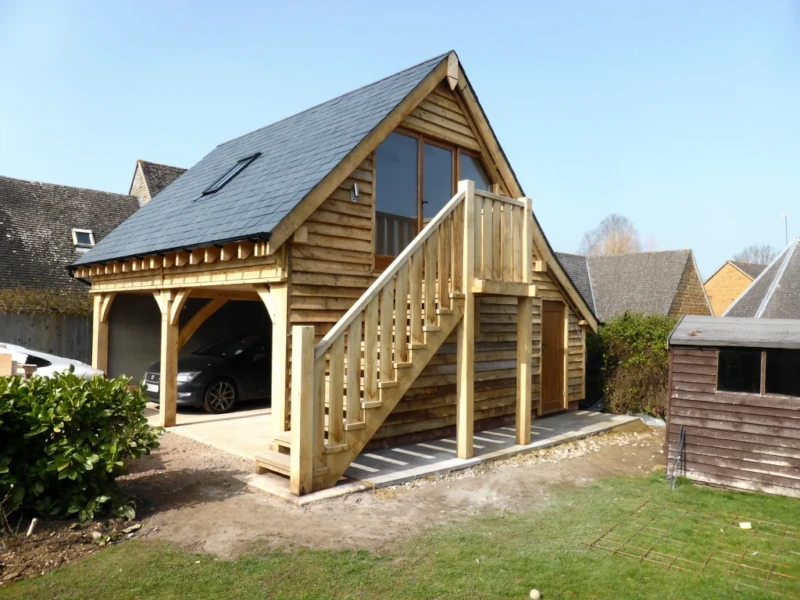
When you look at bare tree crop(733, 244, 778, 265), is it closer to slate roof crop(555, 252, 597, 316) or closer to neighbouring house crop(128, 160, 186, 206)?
slate roof crop(555, 252, 597, 316)

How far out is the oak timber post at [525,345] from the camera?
28.9 feet

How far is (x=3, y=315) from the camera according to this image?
13375mm

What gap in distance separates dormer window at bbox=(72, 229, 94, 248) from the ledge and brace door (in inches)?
575

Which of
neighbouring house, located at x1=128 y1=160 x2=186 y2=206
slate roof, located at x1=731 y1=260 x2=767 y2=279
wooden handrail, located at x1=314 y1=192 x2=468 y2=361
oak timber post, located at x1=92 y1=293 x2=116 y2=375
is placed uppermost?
neighbouring house, located at x1=128 y1=160 x2=186 y2=206

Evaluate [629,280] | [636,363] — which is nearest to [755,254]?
[629,280]

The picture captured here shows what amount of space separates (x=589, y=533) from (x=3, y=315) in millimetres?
13563

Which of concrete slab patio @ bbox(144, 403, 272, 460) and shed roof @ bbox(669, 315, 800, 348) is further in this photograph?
concrete slab patio @ bbox(144, 403, 272, 460)

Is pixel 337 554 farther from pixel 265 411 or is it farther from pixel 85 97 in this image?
pixel 85 97

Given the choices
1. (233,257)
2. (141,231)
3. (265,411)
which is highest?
(141,231)

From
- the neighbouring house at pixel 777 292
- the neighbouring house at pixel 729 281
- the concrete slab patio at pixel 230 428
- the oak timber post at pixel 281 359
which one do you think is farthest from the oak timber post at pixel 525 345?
the neighbouring house at pixel 729 281

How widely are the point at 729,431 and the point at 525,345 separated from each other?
2841 millimetres

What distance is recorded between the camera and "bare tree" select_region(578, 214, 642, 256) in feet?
220

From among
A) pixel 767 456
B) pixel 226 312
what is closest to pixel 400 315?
pixel 767 456

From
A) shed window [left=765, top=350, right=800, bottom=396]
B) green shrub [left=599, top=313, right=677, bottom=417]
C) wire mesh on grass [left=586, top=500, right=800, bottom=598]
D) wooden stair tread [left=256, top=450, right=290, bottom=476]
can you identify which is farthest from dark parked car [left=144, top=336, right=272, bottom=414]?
shed window [left=765, top=350, right=800, bottom=396]
